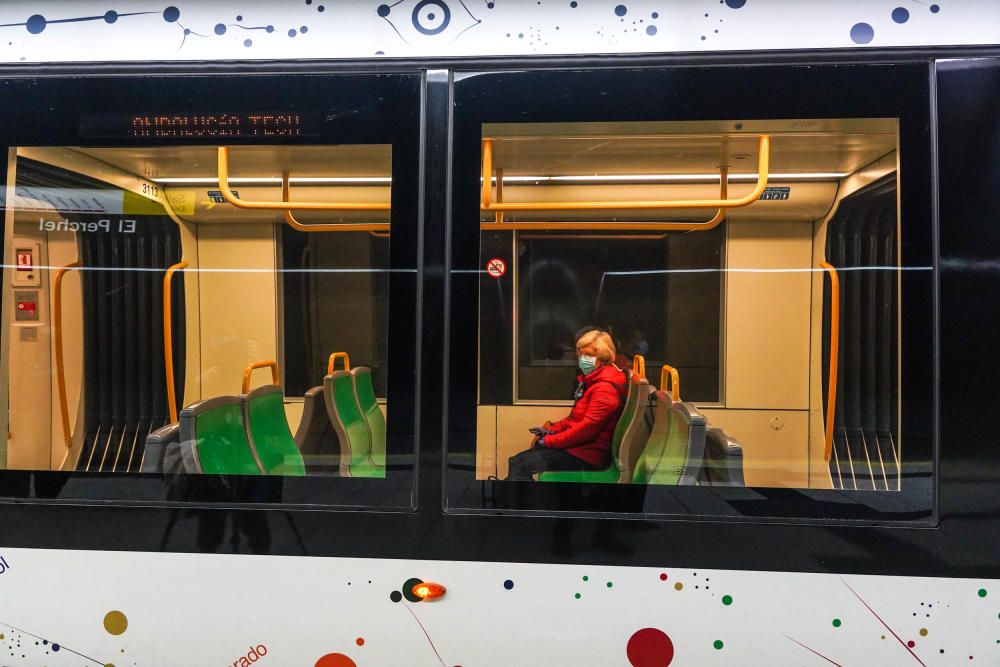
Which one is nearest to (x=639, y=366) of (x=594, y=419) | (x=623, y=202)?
(x=594, y=419)

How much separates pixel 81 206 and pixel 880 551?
2.86m

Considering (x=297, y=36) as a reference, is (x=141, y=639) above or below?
below

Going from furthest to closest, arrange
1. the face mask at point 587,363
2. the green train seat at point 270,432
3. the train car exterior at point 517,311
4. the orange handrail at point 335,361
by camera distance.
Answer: the green train seat at point 270,432
the orange handrail at point 335,361
the face mask at point 587,363
the train car exterior at point 517,311

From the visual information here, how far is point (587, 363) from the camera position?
6.87 feet

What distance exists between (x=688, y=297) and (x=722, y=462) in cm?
55

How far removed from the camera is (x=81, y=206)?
2.24 meters

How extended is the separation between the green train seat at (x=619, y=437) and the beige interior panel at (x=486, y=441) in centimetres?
17

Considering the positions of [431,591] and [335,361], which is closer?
[431,591]

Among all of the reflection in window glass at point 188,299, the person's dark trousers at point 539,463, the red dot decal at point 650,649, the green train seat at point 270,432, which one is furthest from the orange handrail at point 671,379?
the green train seat at point 270,432

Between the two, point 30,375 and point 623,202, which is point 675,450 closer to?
point 623,202

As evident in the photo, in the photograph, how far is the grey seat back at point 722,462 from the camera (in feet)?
6.82

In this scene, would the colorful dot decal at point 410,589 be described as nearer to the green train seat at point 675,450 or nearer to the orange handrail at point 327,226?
the green train seat at point 675,450

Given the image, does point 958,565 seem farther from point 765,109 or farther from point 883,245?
point 765,109

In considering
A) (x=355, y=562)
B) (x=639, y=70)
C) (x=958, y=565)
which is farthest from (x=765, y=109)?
(x=355, y=562)
